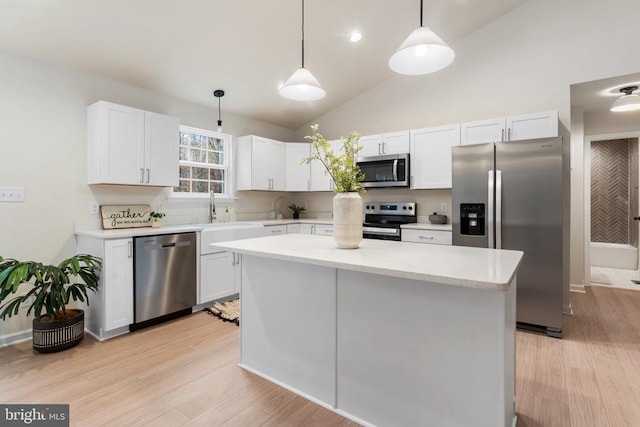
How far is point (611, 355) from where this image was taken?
254cm

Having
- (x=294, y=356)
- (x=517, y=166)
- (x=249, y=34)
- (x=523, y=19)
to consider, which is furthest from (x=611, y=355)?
(x=249, y=34)

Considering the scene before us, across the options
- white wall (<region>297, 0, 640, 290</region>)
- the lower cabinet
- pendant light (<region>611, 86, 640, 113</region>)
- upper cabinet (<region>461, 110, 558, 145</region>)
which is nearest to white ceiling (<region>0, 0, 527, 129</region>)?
white wall (<region>297, 0, 640, 290</region>)

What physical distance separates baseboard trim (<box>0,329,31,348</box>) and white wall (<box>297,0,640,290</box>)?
176 inches

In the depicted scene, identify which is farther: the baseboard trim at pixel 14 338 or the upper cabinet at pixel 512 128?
the upper cabinet at pixel 512 128

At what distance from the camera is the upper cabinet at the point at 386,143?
404cm

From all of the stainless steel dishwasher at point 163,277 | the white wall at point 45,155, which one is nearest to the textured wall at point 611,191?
the stainless steel dishwasher at point 163,277

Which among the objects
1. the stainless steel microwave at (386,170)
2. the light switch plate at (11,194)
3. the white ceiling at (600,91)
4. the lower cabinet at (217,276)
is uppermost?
the white ceiling at (600,91)

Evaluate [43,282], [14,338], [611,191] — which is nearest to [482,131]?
[611,191]

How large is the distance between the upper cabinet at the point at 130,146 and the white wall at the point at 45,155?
0.46ft

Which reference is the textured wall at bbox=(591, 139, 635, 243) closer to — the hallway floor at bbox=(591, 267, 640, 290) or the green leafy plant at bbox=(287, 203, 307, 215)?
the hallway floor at bbox=(591, 267, 640, 290)

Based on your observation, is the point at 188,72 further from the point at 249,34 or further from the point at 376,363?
the point at 376,363

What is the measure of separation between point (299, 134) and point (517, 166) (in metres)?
3.48

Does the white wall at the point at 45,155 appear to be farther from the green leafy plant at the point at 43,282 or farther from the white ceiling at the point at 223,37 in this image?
the green leafy plant at the point at 43,282

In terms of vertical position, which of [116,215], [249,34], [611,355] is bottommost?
[611,355]
